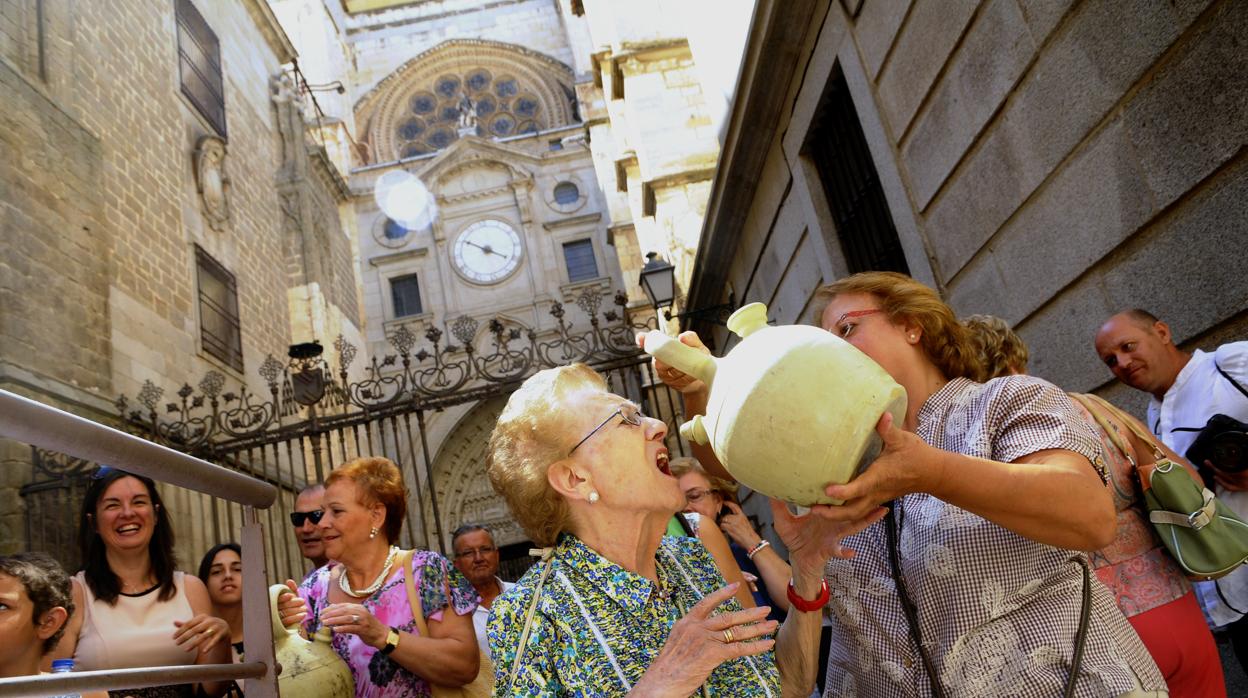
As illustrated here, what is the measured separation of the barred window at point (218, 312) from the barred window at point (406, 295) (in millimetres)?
10979

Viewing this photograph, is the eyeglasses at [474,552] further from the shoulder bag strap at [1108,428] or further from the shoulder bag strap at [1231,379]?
the shoulder bag strap at [1231,379]

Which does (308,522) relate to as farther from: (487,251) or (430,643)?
(487,251)

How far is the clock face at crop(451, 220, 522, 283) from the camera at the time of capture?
24.6m

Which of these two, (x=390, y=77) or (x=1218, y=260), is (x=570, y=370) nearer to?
(x=1218, y=260)

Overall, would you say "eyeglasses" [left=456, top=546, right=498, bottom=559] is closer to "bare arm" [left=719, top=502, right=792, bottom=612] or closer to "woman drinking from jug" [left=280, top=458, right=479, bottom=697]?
"woman drinking from jug" [left=280, top=458, right=479, bottom=697]

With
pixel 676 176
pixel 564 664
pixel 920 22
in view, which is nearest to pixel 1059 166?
pixel 920 22

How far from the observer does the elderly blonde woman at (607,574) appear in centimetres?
167

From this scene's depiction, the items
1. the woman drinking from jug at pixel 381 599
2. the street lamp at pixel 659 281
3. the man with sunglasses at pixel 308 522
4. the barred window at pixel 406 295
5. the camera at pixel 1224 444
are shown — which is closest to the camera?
the camera at pixel 1224 444

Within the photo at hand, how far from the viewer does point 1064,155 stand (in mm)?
3631

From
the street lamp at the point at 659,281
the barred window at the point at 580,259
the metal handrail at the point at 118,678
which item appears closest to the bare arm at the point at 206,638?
the metal handrail at the point at 118,678

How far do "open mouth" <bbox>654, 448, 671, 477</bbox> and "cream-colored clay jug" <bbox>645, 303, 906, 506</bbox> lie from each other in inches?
18.1

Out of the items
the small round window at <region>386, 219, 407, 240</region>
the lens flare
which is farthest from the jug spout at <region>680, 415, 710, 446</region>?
the small round window at <region>386, 219, 407, 240</region>

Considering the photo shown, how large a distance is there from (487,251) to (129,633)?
22357 mm

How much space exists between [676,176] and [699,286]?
2.17m
